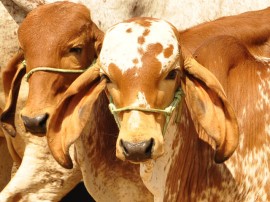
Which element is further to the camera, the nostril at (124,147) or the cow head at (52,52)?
the cow head at (52,52)

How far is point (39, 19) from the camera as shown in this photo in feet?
16.3

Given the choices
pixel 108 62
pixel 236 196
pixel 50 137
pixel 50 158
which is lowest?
pixel 50 158

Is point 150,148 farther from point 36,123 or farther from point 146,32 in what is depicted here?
point 36,123

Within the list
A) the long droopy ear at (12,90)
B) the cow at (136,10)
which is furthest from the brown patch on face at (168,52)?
the cow at (136,10)

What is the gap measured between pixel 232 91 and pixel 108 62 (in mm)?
673

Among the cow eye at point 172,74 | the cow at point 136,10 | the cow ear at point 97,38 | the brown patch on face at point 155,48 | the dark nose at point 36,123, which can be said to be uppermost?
the brown patch on face at point 155,48

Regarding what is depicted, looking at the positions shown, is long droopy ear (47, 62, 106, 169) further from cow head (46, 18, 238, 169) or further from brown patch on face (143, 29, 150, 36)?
brown patch on face (143, 29, 150, 36)

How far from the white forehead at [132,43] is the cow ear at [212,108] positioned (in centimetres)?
15

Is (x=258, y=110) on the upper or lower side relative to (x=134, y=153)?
lower

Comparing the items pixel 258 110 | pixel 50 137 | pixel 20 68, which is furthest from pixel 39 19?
pixel 258 110

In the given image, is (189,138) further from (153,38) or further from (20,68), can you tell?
(20,68)

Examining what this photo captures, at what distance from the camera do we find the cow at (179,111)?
4.15 m

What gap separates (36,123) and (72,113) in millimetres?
368

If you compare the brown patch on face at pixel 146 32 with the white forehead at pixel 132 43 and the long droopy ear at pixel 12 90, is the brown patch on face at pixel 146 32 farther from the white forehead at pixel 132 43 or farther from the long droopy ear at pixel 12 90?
the long droopy ear at pixel 12 90
